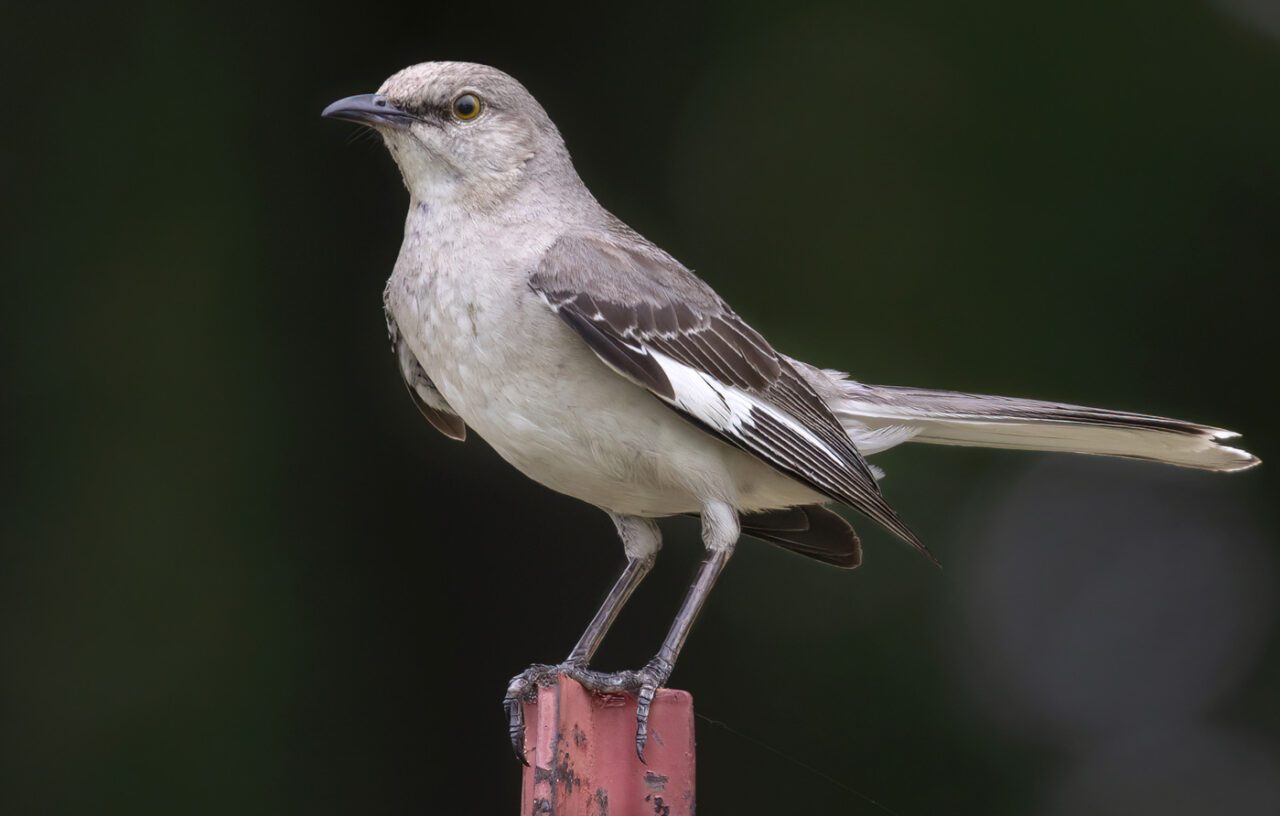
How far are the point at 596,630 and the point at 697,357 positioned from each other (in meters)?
0.62

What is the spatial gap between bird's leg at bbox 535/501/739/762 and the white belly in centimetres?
5

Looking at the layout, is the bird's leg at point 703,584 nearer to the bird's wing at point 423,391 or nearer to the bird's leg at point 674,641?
the bird's leg at point 674,641

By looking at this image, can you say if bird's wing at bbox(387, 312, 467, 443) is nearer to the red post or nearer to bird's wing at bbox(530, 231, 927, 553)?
bird's wing at bbox(530, 231, 927, 553)

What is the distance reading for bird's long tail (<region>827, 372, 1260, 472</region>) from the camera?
3.30m

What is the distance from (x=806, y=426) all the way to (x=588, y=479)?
0.55 meters

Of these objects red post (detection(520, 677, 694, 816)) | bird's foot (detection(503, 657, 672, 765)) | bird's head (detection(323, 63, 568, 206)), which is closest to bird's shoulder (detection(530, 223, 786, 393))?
bird's head (detection(323, 63, 568, 206))

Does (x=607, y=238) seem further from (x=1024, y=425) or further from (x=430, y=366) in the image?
(x=1024, y=425)

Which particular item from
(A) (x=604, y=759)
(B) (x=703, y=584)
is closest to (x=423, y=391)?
(B) (x=703, y=584)

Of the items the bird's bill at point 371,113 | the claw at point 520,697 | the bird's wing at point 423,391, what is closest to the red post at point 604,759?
the claw at point 520,697

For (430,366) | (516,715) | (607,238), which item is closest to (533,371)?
(430,366)

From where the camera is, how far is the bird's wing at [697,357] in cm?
286

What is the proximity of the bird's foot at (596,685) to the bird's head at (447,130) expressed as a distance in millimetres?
1000

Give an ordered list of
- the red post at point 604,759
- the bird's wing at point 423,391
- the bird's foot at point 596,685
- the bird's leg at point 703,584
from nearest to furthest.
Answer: the red post at point 604,759, the bird's foot at point 596,685, the bird's leg at point 703,584, the bird's wing at point 423,391

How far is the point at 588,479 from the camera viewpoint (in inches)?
115
